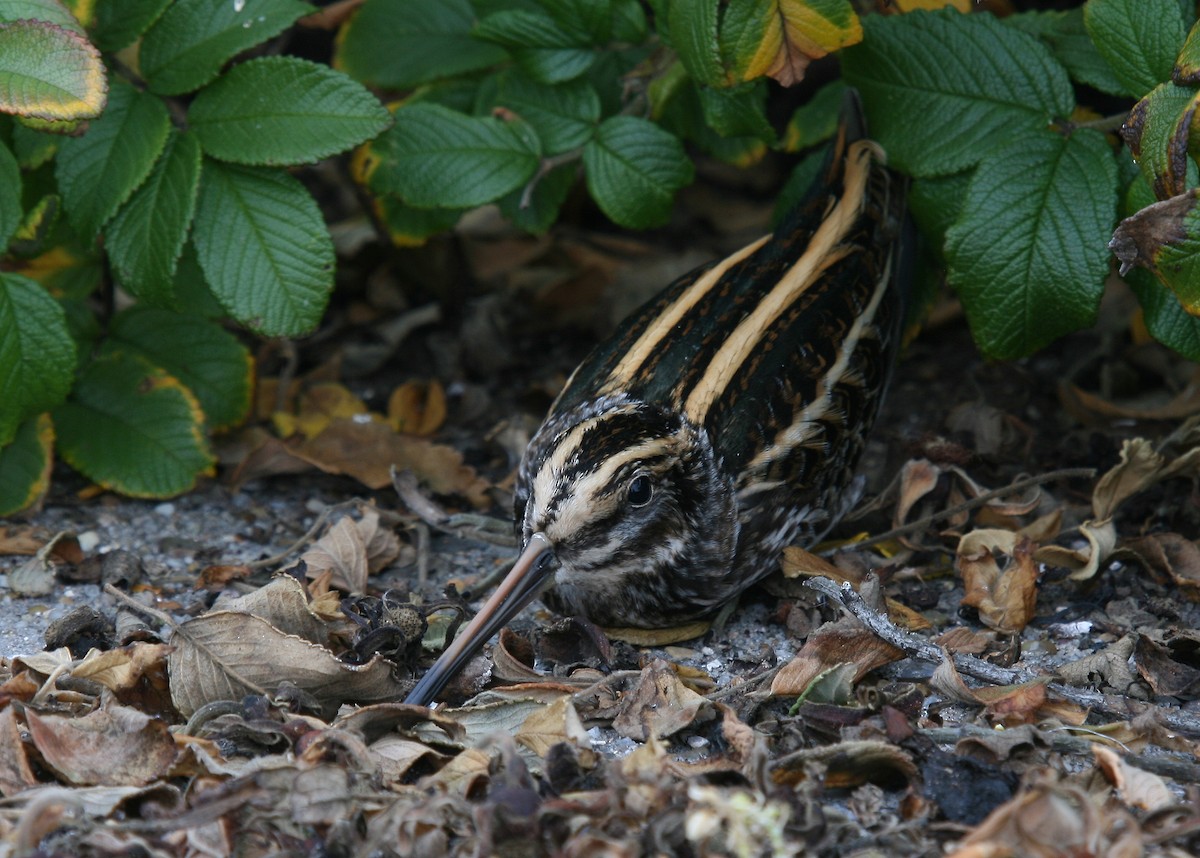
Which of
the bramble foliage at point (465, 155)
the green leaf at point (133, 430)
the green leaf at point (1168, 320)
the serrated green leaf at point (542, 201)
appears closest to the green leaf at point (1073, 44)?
the bramble foliage at point (465, 155)

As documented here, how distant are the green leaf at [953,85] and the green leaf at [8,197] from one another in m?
2.60

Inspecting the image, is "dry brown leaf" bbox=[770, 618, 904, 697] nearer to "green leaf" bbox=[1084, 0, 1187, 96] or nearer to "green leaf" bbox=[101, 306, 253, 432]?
"green leaf" bbox=[1084, 0, 1187, 96]

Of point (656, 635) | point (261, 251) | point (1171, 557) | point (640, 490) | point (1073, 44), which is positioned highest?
point (1073, 44)

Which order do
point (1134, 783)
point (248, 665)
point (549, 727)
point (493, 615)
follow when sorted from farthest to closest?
point (493, 615), point (248, 665), point (549, 727), point (1134, 783)

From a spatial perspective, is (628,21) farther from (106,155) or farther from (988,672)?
(988,672)

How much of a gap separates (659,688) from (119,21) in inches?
103

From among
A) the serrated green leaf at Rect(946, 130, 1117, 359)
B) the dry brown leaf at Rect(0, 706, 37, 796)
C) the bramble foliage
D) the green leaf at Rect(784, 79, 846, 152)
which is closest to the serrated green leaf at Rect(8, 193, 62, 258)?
the bramble foliage

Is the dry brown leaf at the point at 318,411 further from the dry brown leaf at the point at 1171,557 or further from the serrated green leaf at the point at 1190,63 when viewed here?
the serrated green leaf at the point at 1190,63

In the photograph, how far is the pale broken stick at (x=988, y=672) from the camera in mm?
3400

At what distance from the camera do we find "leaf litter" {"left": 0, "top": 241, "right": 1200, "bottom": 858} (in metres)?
2.87

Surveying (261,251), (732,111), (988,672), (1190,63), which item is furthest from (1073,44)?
(261,251)

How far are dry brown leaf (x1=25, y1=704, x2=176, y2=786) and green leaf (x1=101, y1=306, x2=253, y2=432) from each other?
A: 1.84 metres

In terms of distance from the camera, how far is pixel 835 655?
354 cm

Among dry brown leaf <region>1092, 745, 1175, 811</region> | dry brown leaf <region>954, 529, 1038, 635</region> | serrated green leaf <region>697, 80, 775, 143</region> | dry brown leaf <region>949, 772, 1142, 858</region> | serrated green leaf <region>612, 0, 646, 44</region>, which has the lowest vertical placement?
dry brown leaf <region>954, 529, 1038, 635</region>
